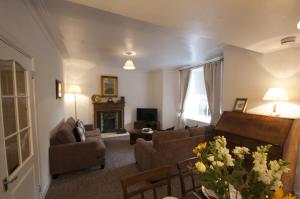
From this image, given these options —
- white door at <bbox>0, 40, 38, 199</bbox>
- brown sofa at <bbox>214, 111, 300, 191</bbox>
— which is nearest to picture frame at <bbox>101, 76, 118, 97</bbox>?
white door at <bbox>0, 40, 38, 199</bbox>

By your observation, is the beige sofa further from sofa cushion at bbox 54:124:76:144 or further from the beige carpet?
sofa cushion at bbox 54:124:76:144

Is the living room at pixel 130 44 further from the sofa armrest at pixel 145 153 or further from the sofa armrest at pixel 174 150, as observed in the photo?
the sofa armrest at pixel 174 150

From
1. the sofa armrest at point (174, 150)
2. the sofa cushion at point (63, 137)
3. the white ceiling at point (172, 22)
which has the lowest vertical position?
the sofa armrest at point (174, 150)

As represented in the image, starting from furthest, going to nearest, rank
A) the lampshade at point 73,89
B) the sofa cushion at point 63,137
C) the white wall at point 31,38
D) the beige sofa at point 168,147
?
the lampshade at point 73,89 < the sofa cushion at point 63,137 < the beige sofa at point 168,147 < the white wall at point 31,38

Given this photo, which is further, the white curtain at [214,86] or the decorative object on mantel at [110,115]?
the decorative object on mantel at [110,115]

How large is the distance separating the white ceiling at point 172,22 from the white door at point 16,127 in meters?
0.81

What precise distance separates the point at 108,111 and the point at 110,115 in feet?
0.78

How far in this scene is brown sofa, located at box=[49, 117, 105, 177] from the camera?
2811 millimetres

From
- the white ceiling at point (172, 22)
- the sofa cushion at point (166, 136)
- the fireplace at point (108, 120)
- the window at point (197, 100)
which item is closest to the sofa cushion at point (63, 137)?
the sofa cushion at point (166, 136)

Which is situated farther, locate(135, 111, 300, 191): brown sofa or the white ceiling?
locate(135, 111, 300, 191): brown sofa

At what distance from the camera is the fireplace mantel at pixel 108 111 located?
18.8 ft

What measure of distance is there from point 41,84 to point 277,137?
352 cm

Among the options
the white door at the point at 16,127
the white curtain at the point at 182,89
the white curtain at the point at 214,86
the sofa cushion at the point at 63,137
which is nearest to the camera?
the white door at the point at 16,127

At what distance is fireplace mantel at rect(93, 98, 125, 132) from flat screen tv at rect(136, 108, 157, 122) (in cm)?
68
